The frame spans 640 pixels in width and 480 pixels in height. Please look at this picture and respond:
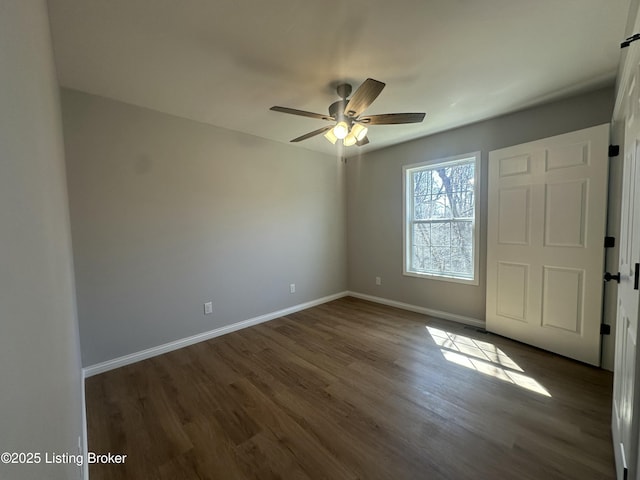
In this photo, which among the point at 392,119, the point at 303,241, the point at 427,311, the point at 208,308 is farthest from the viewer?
the point at 303,241

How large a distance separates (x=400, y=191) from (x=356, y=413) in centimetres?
299

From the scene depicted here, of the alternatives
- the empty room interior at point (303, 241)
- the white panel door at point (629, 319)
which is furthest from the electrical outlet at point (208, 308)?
the white panel door at point (629, 319)

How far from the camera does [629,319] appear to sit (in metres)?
1.12

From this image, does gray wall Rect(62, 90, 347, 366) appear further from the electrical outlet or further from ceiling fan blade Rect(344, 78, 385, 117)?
ceiling fan blade Rect(344, 78, 385, 117)

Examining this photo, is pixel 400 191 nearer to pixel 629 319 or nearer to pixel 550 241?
pixel 550 241

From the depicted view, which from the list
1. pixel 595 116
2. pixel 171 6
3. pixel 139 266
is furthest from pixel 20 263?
pixel 595 116

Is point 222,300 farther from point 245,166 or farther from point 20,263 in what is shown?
point 20,263

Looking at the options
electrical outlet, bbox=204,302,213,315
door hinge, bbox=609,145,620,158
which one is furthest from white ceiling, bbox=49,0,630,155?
electrical outlet, bbox=204,302,213,315

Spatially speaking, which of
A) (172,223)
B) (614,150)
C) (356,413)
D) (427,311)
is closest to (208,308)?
(172,223)

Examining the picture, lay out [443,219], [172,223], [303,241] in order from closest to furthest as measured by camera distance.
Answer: [172,223]
[443,219]
[303,241]

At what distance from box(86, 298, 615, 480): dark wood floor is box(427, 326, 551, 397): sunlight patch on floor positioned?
1 centimetres

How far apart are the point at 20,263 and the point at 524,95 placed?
3.46 metres

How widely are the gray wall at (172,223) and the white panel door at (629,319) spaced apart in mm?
3160

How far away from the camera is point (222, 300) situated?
312 centimetres
